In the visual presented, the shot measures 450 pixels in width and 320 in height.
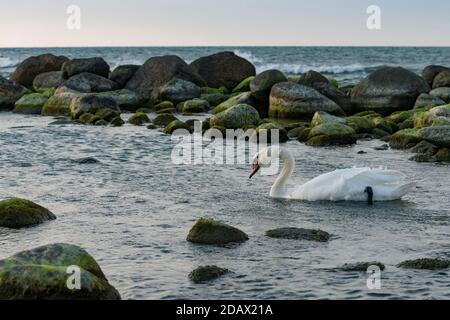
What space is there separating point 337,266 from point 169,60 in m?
23.8

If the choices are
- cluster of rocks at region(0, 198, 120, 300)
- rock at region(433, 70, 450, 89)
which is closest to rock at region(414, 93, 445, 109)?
rock at region(433, 70, 450, 89)

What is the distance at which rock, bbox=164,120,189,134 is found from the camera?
21.8 meters

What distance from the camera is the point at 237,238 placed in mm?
10023

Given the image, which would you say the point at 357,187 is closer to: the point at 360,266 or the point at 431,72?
the point at 360,266

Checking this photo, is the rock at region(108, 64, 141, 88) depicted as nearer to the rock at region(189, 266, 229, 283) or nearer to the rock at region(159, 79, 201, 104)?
the rock at region(159, 79, 201, 104)

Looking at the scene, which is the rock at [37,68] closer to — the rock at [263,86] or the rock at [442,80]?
the rock at [263,86]

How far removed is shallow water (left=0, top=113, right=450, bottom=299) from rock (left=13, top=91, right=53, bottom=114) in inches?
424

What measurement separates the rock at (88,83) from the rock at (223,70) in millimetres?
4138

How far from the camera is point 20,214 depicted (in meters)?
10.7

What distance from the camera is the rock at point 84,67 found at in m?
32.5

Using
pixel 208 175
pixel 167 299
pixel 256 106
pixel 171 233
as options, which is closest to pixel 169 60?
pixel 256 106

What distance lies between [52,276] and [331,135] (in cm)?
1261

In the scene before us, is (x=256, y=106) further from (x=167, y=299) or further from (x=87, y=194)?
(x=167, y=299)

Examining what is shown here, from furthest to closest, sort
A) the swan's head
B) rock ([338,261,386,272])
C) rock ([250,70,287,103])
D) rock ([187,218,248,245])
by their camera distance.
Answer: rock ([250,70,287,103])
the swan's head
rock ([187,218,248,245])
rock ([338,261,386,272])
